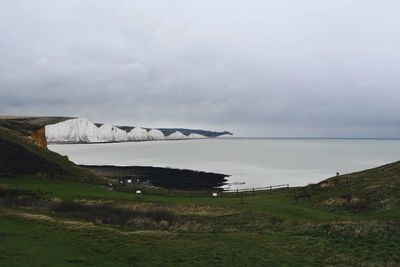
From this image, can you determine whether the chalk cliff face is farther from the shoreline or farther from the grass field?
the grass field

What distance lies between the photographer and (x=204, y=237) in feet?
84.8

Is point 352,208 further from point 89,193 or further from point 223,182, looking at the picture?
point 223,182

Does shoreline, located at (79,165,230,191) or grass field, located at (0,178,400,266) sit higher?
shoreline, located at (79,165,230,191)

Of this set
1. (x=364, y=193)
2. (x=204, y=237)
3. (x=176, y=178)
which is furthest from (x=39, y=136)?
(x=204, y=237)

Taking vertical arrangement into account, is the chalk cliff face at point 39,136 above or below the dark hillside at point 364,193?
above

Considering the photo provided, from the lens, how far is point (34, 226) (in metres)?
26.1

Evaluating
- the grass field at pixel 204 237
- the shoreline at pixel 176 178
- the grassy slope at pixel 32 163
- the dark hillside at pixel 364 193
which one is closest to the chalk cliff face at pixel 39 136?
the shoreline at pixel 176 178

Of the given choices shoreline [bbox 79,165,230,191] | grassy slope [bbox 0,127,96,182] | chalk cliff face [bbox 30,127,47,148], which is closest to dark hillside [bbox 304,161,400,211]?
grassy slope [bbox 0,127,96,182]

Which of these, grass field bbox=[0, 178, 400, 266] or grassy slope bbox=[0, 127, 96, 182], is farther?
grassy slope bbox=[0, 127, 96, 182]

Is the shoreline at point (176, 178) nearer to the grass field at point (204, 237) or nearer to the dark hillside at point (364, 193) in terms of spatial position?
the dark hillside at point (364, 193)

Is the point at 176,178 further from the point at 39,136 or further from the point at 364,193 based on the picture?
the point at 364,193

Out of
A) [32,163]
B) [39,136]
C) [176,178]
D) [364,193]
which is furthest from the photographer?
[176,178]

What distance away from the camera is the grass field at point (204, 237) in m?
20.3

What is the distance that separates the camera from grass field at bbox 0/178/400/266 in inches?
800
